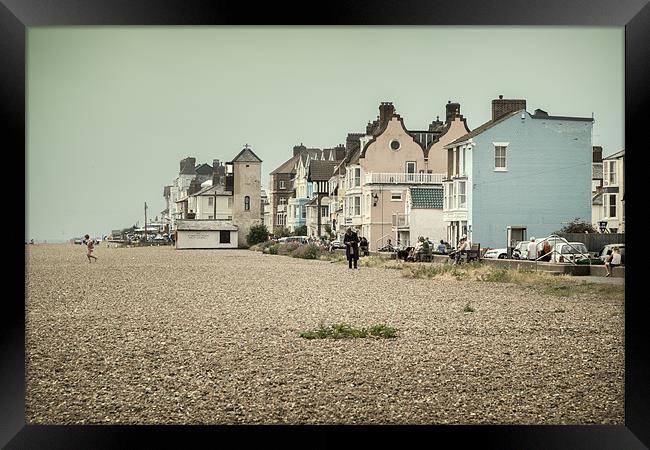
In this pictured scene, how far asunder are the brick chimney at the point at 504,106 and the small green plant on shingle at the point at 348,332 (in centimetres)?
1645

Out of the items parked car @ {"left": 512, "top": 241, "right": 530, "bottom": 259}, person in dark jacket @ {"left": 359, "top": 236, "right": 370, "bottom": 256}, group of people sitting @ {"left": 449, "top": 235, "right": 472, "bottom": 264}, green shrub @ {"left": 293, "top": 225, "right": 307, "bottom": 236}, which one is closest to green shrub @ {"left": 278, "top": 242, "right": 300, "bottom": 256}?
green shrub @ {"left": 293, "top": 225, "right": 307, "bottom": 236}

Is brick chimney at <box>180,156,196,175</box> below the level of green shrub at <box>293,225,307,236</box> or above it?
above

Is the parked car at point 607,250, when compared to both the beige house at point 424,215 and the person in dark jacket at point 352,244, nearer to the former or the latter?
the person in dark jacket at point 352,244

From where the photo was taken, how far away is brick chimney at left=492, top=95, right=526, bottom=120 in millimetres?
25953

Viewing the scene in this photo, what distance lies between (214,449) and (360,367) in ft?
7.78

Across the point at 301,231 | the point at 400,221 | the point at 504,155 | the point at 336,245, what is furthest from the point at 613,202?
the point at 301,231

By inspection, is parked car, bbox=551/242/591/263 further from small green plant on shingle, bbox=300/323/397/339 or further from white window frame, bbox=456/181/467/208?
small green plant on shingle, bbox=300/323/397/339

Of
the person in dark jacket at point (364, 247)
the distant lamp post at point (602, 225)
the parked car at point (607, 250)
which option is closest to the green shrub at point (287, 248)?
the person in dark jacket at point (364, 247)

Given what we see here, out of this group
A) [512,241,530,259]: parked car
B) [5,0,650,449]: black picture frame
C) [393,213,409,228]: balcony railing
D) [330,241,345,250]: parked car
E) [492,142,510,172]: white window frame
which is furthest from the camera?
[330,241,345,250]: parked car

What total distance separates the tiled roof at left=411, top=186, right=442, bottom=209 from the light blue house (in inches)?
88.9

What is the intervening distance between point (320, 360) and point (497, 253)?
554 inches

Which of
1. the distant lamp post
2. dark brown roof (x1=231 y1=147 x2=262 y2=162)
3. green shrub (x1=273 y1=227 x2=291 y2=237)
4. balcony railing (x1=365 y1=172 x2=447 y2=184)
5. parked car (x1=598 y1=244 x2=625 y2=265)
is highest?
dark brown roof (x1=231 y1=147 x2=262 y2=162)

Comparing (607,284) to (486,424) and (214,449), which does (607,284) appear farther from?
(214,449)
